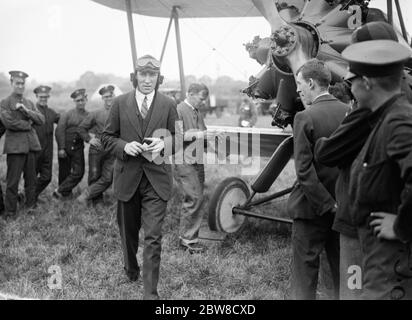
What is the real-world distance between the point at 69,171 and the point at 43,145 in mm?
810

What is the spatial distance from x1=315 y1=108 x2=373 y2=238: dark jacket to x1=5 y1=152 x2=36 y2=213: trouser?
526 centimetres

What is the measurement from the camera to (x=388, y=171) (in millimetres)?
2184

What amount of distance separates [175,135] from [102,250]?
1.70 meters

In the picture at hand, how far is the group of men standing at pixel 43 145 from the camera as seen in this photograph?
6738 millimetres

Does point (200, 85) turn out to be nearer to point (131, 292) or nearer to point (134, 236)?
point (134, 236)

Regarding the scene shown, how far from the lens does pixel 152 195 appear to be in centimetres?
408

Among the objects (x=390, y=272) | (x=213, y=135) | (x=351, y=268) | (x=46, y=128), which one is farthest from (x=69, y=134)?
(x=390, y=272)

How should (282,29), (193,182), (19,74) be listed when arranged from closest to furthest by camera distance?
(282,29) < (193,182) < (19,74)

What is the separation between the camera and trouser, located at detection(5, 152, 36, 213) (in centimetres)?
672

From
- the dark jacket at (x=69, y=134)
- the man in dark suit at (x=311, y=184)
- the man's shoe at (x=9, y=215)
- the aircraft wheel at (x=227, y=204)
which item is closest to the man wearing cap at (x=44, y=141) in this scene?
the dark jacket at (x=69, y=134)

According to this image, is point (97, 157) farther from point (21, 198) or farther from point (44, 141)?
point (21, 198)

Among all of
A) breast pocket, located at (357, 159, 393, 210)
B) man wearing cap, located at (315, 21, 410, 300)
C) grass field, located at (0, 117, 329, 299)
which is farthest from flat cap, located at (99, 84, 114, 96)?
breast pocket, located at (357, 159, 393, 210)

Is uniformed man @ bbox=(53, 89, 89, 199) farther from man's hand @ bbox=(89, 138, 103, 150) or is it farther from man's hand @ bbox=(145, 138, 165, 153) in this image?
man's hand @ bbox=(145, 138, 165, 153)
